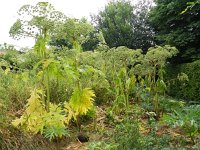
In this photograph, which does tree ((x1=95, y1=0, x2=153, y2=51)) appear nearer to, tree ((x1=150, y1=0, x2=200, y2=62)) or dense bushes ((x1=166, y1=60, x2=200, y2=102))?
tree ((x1=150, y1=0, x2=200, y2=62))

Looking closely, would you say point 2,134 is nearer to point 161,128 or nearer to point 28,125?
point 28,125

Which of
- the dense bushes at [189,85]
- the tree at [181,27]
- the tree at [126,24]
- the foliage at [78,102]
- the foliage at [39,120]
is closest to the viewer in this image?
the foliage at [39,120]

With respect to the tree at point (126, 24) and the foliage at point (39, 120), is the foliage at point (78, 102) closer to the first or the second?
the foliage at point (39, 120)

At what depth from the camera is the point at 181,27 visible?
11.9m

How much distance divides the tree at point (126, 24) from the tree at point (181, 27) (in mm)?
4513

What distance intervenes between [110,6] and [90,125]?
53.1 feet

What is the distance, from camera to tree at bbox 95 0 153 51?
56.7ft

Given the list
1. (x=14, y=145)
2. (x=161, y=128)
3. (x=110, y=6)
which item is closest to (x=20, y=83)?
(x=14, y=145)

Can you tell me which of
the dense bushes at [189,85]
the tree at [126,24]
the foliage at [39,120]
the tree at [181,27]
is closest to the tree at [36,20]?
the foliage at [39,120]

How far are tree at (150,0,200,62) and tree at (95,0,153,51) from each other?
14.8 ft

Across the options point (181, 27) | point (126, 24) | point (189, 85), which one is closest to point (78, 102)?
point (189, 85)

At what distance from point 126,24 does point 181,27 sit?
6.16 meters

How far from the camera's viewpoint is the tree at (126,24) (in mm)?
17297

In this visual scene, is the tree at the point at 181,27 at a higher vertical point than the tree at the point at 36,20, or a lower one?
higher
